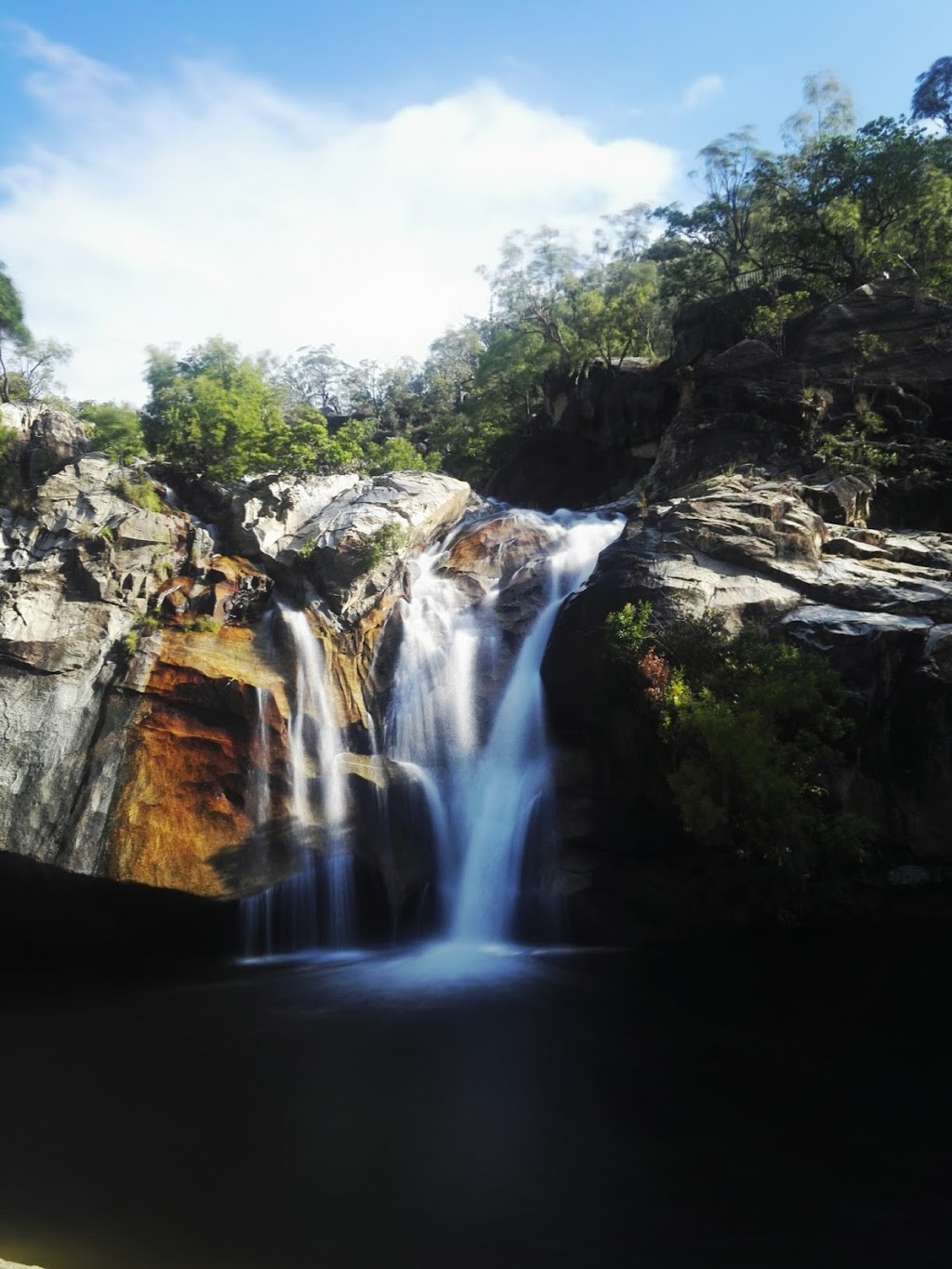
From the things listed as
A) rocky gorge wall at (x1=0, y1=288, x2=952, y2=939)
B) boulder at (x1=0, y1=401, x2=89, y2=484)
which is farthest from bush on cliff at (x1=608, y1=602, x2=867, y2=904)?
boulder at (x1=0, y1=401, x2=89, y2=484)

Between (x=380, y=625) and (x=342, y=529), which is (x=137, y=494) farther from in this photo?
(x=380, y=625)

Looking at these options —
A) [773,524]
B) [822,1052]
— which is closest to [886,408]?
[773,524]

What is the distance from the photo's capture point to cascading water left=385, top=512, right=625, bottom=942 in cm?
1722

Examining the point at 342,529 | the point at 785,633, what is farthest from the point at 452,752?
the point at 785,633

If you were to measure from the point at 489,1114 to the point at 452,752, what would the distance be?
10513 mm

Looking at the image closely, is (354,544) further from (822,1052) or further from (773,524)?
(822,1052)

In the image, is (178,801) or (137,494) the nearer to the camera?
(178,801)

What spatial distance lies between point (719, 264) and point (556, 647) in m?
33.2

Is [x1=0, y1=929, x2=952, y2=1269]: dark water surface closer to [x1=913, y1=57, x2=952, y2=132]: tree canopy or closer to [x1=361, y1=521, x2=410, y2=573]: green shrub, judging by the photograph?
[x1=361, y1=521, x2=410, y2=573]: green shrub

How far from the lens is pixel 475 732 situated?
19.8 m

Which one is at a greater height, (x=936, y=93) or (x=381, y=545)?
(x=936, y=93)

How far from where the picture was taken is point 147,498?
22094 mm

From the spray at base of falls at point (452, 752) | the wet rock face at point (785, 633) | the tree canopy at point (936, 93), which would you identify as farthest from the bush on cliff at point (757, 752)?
the tree canopy at point (936, 93)

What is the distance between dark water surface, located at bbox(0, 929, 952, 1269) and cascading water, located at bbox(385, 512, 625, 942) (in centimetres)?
239
